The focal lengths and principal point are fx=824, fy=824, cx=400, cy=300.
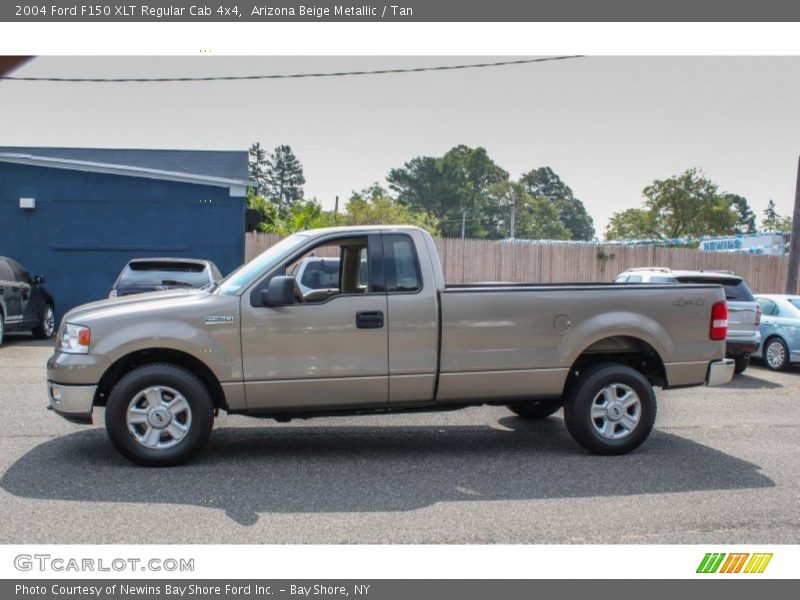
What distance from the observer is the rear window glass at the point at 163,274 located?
513 inches

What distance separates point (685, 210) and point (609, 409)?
4235 cm

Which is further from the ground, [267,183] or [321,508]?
[267,183]

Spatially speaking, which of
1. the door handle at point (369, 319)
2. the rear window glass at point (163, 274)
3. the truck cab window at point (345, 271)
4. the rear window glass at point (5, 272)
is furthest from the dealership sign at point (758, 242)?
the door handle at point (369, 319)

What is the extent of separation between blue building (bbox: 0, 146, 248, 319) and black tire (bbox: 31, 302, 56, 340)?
2.82m

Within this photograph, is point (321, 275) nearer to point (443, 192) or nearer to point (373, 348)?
point (373, 348)

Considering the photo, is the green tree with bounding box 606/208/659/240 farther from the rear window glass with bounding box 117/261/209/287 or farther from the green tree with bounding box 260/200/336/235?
the rear window glass with bounding box 117/261/209/287

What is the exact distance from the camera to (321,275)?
900cm

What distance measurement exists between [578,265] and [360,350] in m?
17.8

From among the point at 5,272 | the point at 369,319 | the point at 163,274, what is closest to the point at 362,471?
the point at 369,319

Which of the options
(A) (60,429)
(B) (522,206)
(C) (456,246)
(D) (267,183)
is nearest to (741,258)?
(C) (456,246)

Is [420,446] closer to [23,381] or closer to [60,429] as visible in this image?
[60,429]

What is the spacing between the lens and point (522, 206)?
96.8 meters

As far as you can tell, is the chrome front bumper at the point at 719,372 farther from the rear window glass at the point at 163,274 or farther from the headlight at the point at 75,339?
the rear window glass at the point at 163,274

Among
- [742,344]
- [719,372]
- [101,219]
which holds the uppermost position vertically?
[101,219]
